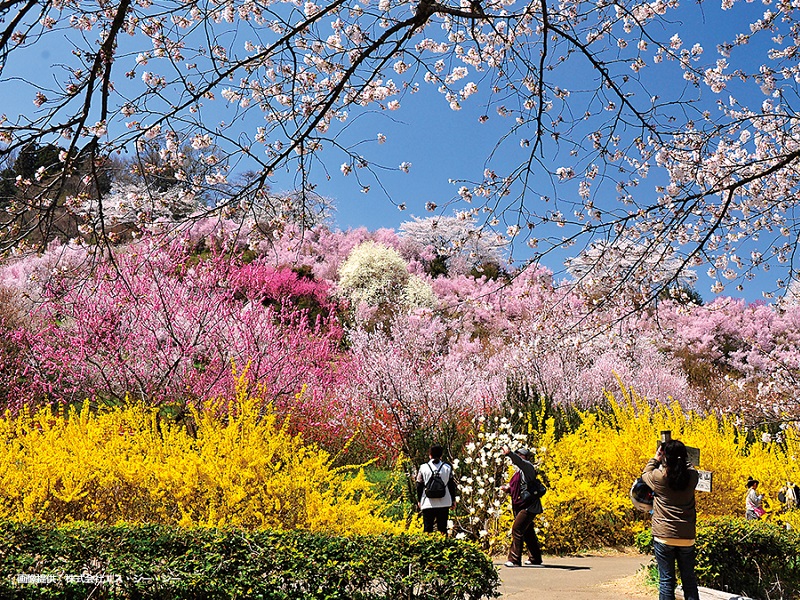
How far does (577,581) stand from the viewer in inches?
271

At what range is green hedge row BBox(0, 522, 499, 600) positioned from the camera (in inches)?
190

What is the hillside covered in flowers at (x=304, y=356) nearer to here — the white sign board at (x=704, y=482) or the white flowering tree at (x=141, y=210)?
the white flowering tree at (x=141, y=210)

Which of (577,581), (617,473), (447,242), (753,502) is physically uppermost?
(447,242)

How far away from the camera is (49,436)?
21.9ft

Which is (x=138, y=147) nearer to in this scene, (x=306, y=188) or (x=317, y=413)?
(x=306, y=188)

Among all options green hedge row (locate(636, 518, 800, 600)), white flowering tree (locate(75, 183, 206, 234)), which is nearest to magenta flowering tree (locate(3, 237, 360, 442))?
white flowering tree (locate(75, 183, 206, 234))

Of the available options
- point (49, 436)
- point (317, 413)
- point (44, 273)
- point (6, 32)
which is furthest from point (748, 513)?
point (44, 273)

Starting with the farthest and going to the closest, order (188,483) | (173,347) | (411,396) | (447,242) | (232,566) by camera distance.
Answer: (447,242), (411,396), (173,347), (188,483), (232,566)

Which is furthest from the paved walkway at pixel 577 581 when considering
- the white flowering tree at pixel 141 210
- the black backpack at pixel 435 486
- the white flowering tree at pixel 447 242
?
the white flowering tree at pixel 447 242

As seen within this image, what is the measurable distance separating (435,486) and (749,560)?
324 cm

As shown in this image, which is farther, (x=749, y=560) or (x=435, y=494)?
(x=435, y=494)

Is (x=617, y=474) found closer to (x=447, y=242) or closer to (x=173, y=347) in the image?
(x=173, y=347)

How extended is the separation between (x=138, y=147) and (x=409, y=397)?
9428 mm

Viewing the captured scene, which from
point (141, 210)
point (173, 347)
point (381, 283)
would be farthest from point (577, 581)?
point (381, 283)
